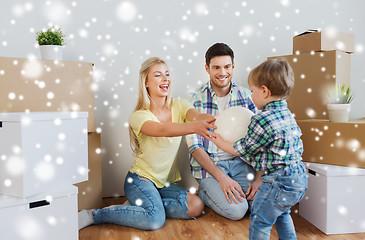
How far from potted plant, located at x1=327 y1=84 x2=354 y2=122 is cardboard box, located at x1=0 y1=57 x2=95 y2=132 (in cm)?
111

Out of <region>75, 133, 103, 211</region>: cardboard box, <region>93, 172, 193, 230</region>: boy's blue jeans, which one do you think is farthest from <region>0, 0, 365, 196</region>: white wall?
<region>93, 172, 193, 230</region>: boy's blue jeans

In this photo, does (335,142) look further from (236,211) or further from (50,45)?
(50,45)

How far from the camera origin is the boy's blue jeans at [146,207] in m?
1.42

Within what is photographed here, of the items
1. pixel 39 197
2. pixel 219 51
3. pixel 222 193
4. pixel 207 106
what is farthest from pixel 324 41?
pixel 39 197

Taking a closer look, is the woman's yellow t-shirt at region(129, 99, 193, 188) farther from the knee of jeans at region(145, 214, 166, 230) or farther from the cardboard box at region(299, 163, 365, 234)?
the cardboard box at region(299, 163, 365, 234)

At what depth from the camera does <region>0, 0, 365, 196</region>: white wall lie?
70.7 inches

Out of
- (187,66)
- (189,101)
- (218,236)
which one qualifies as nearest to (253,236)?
(218,236)

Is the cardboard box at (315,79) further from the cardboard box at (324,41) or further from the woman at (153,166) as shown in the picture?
the woman at (153,166)

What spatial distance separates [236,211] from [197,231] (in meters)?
0.22

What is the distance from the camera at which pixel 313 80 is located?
1.68m

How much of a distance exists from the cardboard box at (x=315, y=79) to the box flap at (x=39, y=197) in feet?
3.91

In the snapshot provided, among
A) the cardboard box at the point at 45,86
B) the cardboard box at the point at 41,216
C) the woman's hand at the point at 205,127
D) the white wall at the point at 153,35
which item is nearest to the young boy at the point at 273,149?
the woman's hand at the point at 205,127

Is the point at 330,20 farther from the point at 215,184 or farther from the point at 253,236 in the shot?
the point at 253,236

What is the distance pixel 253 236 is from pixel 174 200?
54 cm
